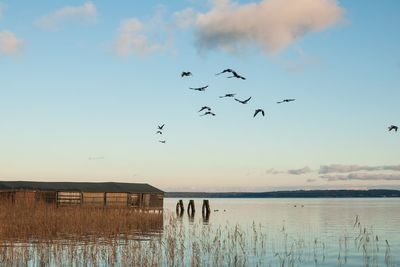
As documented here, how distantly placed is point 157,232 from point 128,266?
19928 millimetres

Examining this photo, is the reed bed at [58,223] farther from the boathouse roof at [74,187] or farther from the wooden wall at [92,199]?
the wooden wall at [92,199]

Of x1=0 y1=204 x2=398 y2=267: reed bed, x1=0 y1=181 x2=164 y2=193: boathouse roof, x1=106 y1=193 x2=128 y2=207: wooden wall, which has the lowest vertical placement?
x1=0 y1=204 x2=398 y2=267: reed bed

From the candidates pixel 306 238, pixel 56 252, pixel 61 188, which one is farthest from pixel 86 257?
pixel 61 188

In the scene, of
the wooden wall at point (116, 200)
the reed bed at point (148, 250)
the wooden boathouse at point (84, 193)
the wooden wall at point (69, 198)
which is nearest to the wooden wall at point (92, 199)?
the wooden boathouse at point (84, 193)

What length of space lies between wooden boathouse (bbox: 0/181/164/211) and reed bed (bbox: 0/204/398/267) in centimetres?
1959

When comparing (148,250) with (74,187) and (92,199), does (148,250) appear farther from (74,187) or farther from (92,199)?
(74,187)

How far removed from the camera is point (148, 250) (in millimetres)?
24516

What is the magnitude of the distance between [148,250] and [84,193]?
140 feet

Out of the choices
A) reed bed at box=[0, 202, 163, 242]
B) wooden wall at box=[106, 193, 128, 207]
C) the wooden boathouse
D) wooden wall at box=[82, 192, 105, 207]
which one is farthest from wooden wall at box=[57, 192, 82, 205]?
reed bed at box=[0, 202, 163, 242]

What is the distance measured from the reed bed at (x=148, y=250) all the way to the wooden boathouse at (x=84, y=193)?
19.6 meters

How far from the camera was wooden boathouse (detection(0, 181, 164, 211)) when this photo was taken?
62634mm

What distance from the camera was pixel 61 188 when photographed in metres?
64.4

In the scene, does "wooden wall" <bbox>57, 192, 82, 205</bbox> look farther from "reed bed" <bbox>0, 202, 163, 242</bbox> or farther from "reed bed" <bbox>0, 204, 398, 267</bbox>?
"reed bed" <bbox>0, 202, 163, 242</bbox>

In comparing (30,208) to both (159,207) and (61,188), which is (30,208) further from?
(159,207)
